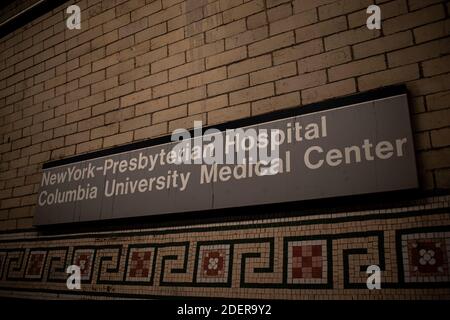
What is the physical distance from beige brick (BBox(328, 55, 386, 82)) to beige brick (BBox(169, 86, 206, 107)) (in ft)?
2.15

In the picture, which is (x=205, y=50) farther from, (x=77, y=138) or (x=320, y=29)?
(x=77, y=138)

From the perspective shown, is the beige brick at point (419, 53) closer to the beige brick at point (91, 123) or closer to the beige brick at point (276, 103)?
the beige brick at point (276, 103)

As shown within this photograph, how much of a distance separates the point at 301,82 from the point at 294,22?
32 centimetres

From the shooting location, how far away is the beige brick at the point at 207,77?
1701 millimetres

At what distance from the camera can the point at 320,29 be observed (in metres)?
1.51

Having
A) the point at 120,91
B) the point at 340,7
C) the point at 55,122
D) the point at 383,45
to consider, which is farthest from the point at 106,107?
the point at 383,45

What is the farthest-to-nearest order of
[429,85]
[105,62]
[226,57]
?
[105,62], [226,57], [429,85]

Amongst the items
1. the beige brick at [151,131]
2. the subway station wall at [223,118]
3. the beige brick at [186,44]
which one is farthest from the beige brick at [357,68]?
the beige brick at [151,131]

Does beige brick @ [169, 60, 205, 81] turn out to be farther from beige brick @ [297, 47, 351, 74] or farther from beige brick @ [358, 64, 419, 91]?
beige brick @ [358, 64, 419, 91]

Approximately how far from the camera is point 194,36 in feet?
6.04

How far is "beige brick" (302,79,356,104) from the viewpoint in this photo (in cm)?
139

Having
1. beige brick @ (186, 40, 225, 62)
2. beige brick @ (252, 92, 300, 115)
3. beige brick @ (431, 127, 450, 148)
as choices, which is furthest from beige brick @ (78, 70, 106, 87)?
beige brick @ (431, 127, 450, 148)
